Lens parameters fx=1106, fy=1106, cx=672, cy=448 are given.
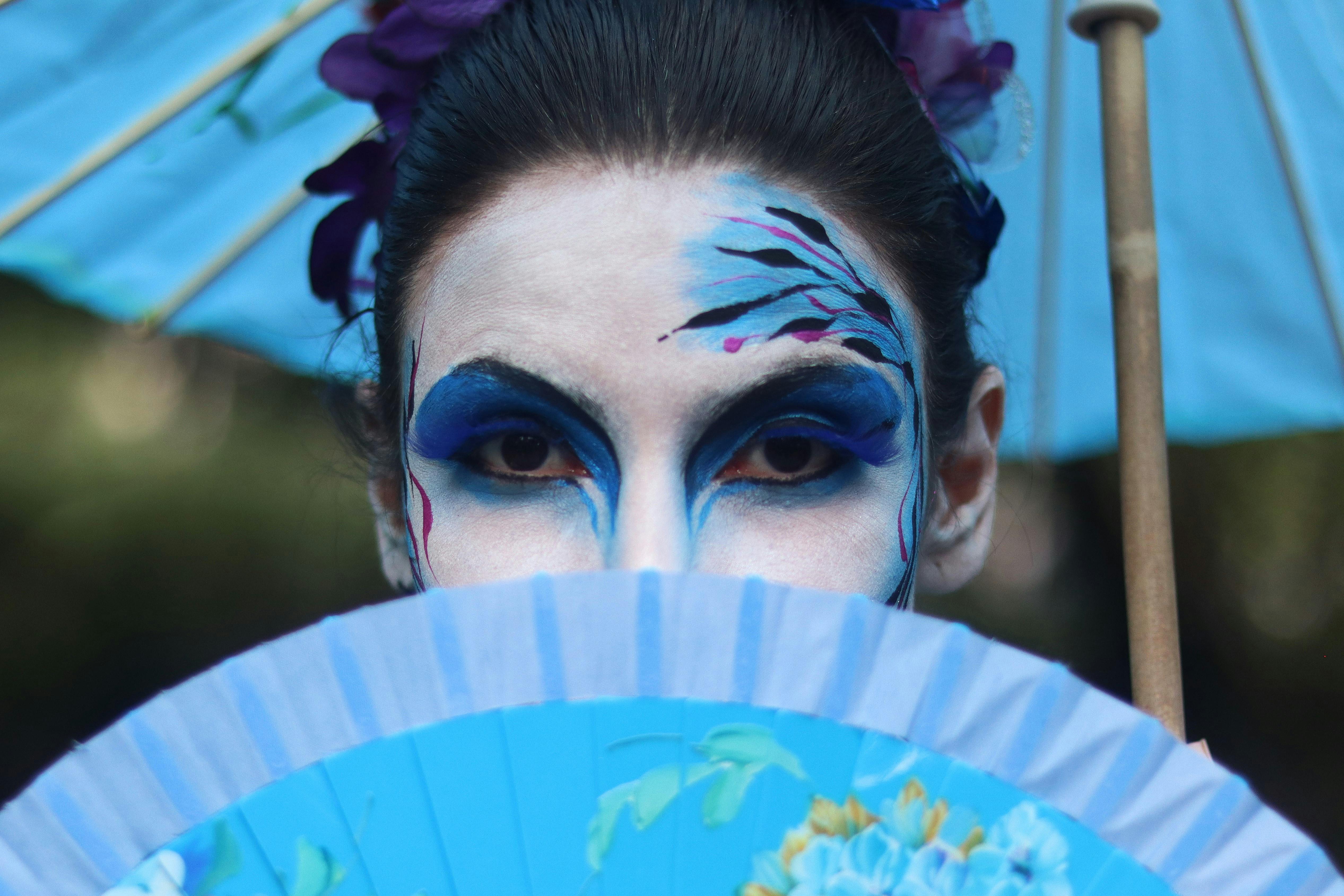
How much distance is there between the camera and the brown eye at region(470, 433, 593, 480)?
3.90 feet

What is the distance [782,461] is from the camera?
A: 3.93ft

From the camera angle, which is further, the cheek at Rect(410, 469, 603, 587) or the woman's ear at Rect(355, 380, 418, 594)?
the woman's ear at Rect(355, 380, 418, 594)

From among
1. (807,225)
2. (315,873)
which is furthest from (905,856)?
(807,225)

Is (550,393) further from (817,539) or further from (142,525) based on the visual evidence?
(142,525)

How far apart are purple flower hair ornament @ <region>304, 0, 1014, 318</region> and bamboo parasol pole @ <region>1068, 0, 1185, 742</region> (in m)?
0.15

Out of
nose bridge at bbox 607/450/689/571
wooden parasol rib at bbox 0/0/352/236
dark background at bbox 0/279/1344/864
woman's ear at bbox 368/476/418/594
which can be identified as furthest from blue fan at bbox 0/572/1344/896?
dark background at bbox 0/279/1344/864

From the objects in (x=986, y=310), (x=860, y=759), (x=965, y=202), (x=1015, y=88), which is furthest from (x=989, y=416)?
(x=860, y=759)

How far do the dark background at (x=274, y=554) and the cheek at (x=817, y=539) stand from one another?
1.96 meters

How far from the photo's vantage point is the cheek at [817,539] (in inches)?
44.6

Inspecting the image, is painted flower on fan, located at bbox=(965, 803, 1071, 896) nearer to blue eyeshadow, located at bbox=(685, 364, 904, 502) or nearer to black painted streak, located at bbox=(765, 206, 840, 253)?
blue eyeshadow, located at bbox=(685, 364, 904, 502)

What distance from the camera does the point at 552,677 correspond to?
0.69 metres

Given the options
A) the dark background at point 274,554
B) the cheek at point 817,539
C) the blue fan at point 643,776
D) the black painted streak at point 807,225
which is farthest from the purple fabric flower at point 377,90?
the dark background at point 274,554

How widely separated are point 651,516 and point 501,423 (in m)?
0.22

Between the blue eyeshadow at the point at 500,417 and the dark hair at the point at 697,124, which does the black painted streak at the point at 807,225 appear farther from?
the blue eyeshadow at the point at 500,417
